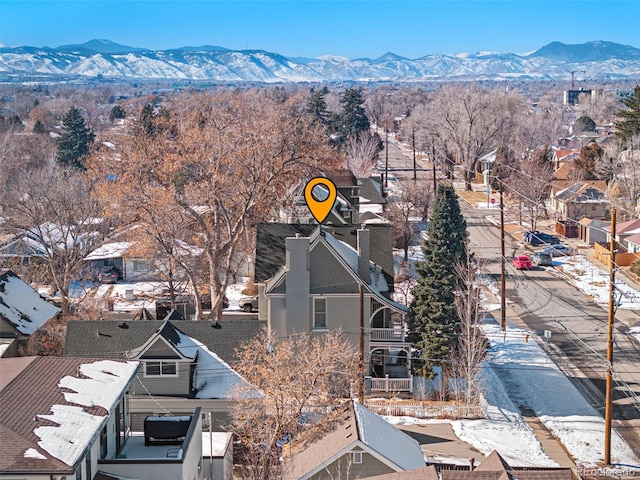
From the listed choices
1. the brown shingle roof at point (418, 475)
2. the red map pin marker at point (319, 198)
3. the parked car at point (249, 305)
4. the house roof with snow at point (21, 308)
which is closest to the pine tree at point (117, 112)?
the parked car at point (249, 305)

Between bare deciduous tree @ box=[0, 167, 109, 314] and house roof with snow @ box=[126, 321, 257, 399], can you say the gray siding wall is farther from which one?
bare deciduous tree @ box=[0, 167, 109, 314]

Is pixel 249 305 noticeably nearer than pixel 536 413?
No

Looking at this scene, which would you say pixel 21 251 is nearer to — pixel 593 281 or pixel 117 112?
pixel 593 281

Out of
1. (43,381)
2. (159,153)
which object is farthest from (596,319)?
(43,381)

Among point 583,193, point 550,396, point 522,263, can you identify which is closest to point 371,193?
point 522,263

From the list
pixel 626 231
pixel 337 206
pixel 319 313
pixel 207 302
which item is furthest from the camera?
pixel 626 231

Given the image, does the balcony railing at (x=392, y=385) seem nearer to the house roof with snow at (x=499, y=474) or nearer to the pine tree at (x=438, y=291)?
the pine tree at (x=438, y=291)
